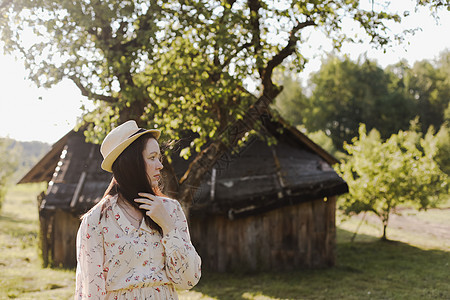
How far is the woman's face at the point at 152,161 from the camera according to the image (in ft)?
9.70

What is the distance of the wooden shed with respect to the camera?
38.8ft

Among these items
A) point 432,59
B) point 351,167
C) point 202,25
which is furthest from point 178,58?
point 432,59

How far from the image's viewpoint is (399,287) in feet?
33.6

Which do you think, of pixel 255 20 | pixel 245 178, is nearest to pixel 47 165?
pixel 245 178

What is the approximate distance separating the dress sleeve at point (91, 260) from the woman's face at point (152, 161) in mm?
447

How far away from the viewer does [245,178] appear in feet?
40.3

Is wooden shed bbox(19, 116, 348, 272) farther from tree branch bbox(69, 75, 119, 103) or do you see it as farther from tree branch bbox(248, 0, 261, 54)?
tree branch bbox(248, 0, 261, 54)

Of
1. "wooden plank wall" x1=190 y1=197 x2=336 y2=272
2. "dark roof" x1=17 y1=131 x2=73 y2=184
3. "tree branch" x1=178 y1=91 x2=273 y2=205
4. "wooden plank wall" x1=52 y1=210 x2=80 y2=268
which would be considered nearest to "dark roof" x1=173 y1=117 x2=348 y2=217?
"wooden plank wall" x1=190 y1=197 x2=336 y2=272

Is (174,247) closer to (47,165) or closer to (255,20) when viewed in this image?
(255,20)

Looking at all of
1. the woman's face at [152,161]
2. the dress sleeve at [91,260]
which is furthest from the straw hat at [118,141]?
the dress sleeve at [91,260]

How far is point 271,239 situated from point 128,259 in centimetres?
976

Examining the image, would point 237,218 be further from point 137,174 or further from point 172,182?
point 137,174

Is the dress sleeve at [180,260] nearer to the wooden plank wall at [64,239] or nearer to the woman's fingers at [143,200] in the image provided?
the woman's fingers at [143,200]

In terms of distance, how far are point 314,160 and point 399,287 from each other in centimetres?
445
